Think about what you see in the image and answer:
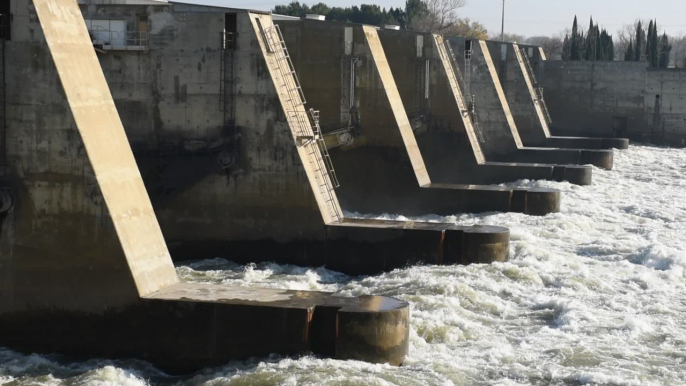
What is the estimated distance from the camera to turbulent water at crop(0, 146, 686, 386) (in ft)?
43.4

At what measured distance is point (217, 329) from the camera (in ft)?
44.9

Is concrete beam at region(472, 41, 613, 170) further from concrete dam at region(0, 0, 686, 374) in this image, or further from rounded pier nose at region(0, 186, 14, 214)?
rounded pier nose at region(0, 186, 14, 214)

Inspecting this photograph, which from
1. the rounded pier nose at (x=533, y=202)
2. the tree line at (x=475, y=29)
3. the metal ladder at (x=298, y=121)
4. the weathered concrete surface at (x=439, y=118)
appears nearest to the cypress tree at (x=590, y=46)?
the tree line at (x=475, y=29)

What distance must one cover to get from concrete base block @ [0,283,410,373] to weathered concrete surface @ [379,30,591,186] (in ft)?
56.0

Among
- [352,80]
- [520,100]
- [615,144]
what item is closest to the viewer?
[352,80]

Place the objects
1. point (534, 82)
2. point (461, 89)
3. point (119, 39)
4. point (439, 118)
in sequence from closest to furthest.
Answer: point (119, 39) < point (439, 118) < point (461, 89) < point (534, 82)

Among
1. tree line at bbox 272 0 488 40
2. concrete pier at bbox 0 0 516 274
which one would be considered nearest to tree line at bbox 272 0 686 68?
tree line at bbox 272 0 488 40

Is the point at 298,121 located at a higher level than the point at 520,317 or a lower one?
higher

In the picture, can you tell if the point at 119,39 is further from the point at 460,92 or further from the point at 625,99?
the point at 625,99

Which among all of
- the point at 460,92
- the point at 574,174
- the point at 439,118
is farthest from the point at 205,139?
the point at 574,174

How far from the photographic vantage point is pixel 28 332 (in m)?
14.1

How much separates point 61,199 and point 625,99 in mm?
41121

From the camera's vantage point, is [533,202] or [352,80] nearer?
[352,80]

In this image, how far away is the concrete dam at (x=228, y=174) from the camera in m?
13.9
